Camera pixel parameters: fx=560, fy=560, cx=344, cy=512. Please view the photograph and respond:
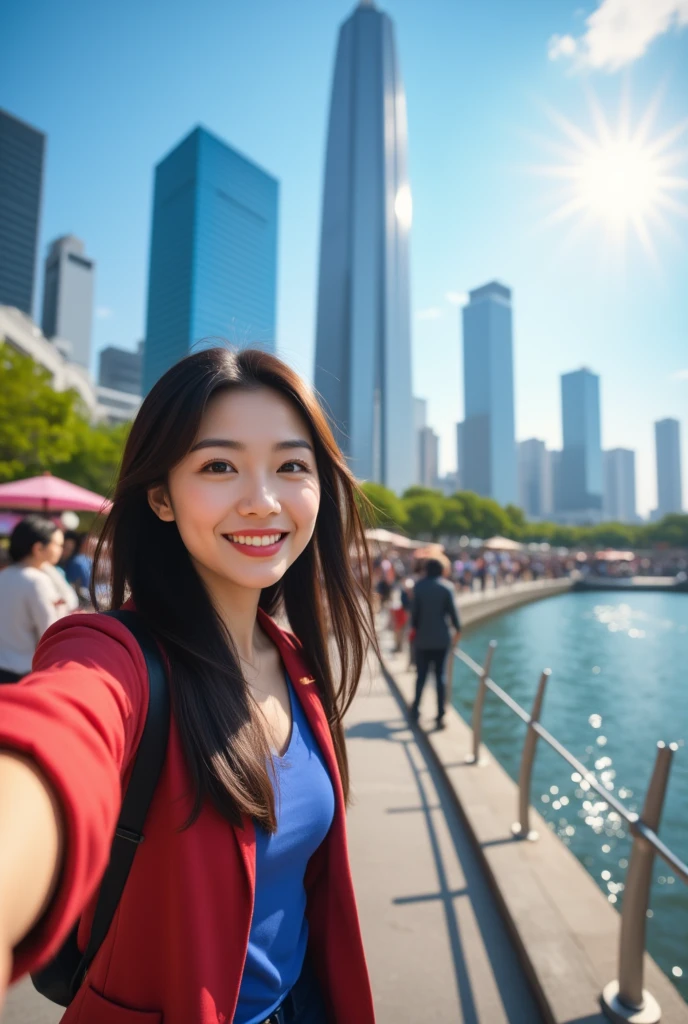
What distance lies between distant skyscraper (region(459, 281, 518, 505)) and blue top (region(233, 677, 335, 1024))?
499 ft

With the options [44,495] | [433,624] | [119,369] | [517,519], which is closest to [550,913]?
[433,624]

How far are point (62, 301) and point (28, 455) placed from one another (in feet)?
479

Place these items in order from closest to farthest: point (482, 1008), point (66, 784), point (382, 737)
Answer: point (66, 784)
point (482, 1008)
point (382, 737)

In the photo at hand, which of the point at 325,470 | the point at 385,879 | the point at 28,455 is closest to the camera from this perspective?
the point at 325,470

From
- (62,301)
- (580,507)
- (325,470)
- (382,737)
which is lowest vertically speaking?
(382,737)

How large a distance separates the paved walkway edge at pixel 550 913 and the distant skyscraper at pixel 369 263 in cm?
10758

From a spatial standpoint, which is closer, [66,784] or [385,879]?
[66,784]

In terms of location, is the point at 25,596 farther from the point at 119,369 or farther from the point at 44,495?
the point at 119,369

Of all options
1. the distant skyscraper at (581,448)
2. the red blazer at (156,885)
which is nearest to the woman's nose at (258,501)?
the red blazer at (156,885)

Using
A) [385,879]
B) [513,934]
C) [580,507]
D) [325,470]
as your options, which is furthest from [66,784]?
[580,507]

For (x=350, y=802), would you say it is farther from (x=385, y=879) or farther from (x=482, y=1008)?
(x=385, y=879)

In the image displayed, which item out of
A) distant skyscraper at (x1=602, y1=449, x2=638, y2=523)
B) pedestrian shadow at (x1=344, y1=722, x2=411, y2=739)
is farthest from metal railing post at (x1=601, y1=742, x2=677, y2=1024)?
distant skyscraper at (x1=602, y1=449, x2=638, y2=523)

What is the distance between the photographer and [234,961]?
38.1 inches

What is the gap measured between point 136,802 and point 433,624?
5.52m
